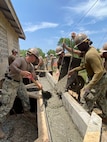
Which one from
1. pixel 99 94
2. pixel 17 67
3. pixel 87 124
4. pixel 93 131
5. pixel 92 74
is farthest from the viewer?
pixel 99 94

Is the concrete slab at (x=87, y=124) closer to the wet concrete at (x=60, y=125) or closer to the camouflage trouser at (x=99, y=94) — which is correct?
the wet concrete at (x=60, y=125)

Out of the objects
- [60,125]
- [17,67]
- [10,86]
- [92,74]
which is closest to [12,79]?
[10,86]

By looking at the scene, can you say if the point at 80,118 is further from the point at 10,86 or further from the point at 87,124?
the point at 10,86

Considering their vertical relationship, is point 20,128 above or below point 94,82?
below

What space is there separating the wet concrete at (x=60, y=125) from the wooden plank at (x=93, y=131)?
0.38 m

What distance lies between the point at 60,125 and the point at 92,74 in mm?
1290

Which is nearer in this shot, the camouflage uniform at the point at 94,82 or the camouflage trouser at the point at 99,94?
the camouflage uniform at the point at 94,82

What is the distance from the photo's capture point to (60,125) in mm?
4023

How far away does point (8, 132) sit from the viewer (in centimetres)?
479

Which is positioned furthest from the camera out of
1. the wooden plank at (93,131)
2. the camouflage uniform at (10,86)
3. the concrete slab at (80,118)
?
the camouflage uniform at (10,86)

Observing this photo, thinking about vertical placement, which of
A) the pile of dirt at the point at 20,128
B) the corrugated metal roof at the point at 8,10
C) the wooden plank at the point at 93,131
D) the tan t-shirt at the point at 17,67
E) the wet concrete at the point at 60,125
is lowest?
the pile of dirt at the point at 20,128

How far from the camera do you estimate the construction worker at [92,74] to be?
403 cm

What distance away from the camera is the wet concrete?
3430 millimetres

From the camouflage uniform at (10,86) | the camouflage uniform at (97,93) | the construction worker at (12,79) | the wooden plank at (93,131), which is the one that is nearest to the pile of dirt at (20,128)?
the construction worker at (12,79)
